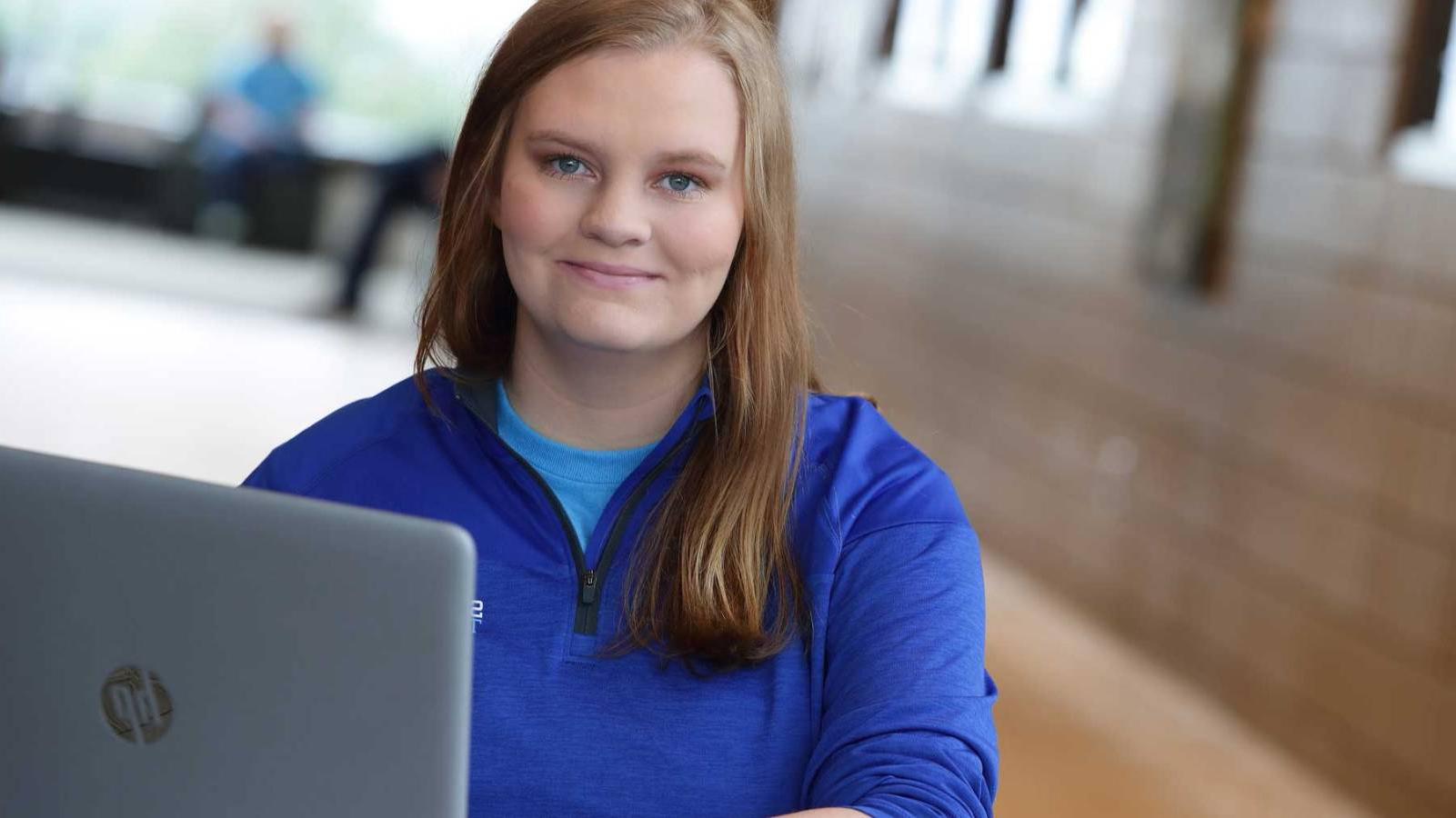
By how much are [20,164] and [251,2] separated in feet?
5.86

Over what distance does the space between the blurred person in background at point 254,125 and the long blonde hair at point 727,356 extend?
9.58m

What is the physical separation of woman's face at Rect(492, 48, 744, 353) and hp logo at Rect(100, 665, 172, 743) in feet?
1.45

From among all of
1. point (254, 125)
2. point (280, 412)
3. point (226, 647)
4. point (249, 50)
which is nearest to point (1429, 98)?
point (226, 647)

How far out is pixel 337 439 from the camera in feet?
4.27

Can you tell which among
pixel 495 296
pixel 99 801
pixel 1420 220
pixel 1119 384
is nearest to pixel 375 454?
pixel 495 296

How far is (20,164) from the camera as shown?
10812mm

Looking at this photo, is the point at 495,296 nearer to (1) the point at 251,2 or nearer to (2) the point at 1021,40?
(2) the point at 1021,40

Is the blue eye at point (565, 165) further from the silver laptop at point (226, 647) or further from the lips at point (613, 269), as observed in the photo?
the silver laptop at point (226, 647)

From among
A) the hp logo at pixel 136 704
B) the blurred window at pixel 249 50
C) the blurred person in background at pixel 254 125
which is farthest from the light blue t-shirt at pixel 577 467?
the blurred window at pixel 249 50

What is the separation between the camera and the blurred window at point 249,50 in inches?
450

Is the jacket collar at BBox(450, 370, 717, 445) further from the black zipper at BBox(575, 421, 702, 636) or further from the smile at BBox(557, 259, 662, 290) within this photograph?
the smile at BBox(557, 259, 662, 290)

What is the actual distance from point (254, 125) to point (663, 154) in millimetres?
9795

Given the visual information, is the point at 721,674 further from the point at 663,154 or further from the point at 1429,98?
the point at 1429,98

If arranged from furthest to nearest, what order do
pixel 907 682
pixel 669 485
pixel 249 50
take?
pixel 249 50 → pixel 669 485 → pixel 907 682
